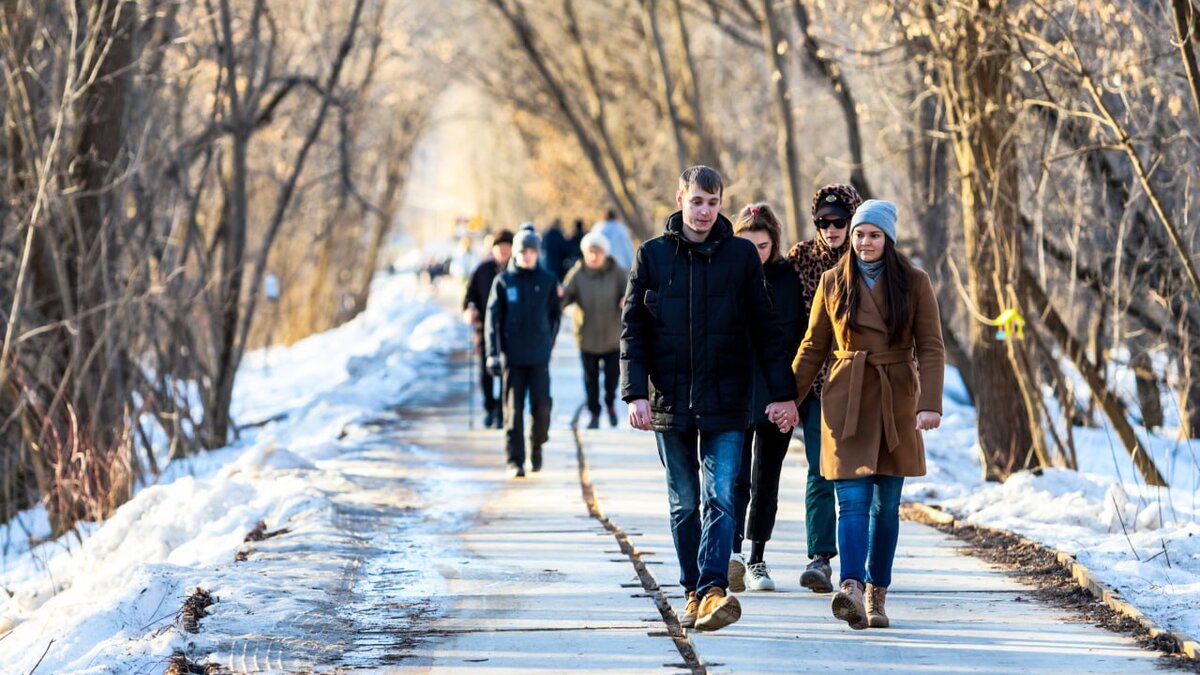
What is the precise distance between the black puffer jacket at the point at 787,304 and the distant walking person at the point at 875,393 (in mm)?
793

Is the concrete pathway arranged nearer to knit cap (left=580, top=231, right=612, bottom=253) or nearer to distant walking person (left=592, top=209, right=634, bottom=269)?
knit cap (left=580, top=231, right=612, bottom=253)

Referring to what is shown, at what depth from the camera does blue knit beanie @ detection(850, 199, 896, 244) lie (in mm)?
7242

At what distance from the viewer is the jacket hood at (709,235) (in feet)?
23.8

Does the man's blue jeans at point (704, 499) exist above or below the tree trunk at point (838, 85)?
below

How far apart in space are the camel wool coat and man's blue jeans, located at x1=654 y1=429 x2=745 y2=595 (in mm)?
435

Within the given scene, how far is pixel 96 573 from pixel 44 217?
583cm

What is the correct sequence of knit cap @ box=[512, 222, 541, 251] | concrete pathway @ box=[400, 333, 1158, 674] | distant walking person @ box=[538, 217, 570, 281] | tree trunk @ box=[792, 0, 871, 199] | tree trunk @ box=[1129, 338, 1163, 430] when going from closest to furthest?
concrete pathway @ box=[400, 333, 1158, 674] → knit cap @ box=[512, 222, 541, 251] → tree trunk @ box=[1129, 338, 1163, 430] → tree trunk @ box=[792, 0, 871, 199] → distant walking person @ box=[538, 217, 570, 281]

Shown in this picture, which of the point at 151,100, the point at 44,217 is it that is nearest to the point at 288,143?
the point at 151,100

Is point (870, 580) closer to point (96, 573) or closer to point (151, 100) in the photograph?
point (96, 573)

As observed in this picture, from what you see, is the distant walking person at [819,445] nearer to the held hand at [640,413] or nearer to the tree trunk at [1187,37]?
the held hand at [640,413]

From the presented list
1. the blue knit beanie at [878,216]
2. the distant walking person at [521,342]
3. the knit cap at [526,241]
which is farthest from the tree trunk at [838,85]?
the blue knit beanie at [878,216]

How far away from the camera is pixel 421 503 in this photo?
12453mm

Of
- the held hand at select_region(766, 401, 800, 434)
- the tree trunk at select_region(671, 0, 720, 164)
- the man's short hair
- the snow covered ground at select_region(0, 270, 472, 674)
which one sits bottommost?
the snow covered ground at select_region(0, 270, 472, 674)

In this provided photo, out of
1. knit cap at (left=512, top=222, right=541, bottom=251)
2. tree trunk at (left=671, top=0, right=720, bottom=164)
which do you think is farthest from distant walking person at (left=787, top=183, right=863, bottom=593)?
tree trunk at (left=671, top=0, right=720, bottom=164)
